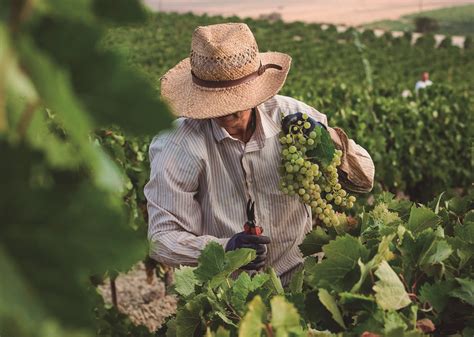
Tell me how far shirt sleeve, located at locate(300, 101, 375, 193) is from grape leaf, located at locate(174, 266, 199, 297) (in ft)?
4.08

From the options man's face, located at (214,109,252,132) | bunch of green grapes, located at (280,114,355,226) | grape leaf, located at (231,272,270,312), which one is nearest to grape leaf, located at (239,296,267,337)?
grape leaf, located at (231,272,270,312)

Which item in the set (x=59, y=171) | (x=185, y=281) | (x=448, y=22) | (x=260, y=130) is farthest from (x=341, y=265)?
(x=448, y=22)

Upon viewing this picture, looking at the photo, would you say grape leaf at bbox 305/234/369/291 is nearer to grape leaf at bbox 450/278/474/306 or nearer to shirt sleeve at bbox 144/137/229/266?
grape leaf at bbox 450/278/474/306

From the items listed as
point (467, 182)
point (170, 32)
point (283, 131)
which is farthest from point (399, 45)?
point (283, 131)

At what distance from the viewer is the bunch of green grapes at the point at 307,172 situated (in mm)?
3057

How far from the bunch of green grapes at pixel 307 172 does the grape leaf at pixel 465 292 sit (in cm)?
110

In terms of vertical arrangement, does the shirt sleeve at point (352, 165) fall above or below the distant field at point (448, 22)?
above

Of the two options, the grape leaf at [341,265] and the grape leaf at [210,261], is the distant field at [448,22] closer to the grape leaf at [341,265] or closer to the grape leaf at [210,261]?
the grape leaf at [210,261]

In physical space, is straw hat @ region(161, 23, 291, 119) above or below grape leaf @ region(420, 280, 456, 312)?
above

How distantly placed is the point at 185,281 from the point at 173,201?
109 cm

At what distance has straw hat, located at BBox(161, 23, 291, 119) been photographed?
321 cm

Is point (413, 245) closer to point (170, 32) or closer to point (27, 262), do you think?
point (27, 262)

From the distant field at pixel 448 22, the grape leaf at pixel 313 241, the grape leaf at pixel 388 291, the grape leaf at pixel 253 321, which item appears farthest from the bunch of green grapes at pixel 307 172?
the distant field at pixel 448 22

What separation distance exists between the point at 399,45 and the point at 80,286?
3664cm
